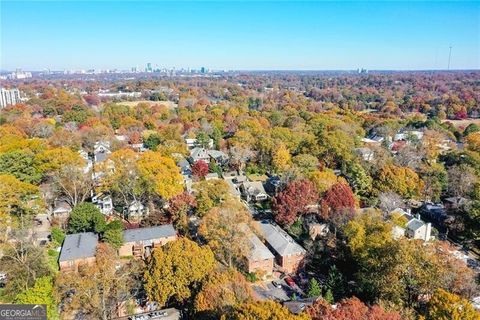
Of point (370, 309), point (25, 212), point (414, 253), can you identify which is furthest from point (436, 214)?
point (25, 212)

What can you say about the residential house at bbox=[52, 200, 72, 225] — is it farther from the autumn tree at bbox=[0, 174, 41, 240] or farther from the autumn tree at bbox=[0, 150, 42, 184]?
the autumn tree at bbox=[0, 150, 42, 184]

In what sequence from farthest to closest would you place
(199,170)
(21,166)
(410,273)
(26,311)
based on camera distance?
(199,170) < (21,166) < (410,273) < (26,311)

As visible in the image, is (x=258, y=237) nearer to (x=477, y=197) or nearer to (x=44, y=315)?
(x=44, y=315)

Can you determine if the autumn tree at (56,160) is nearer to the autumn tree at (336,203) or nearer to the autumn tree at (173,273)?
the autumn tree at (173,273)

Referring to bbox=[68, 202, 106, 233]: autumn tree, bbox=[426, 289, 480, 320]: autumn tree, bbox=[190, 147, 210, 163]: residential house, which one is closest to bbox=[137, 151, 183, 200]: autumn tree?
bbox=[68, 202, 106, 233]: autumn tree

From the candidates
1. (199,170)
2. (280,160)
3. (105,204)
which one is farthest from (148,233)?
(280,160)

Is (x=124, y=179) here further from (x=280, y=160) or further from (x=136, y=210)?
(x=280, y=160)
